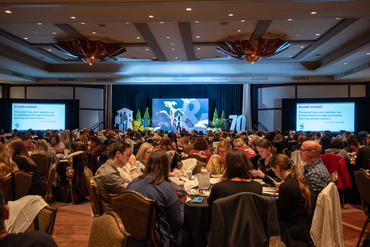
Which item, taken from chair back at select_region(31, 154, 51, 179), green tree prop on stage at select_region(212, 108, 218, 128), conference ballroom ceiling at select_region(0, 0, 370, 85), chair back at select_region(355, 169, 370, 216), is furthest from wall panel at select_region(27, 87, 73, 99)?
chair back at select_region(355, 169, 370, 216)

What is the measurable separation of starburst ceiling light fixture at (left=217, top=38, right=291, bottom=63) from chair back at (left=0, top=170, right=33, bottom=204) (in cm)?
864

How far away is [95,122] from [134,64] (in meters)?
6.67

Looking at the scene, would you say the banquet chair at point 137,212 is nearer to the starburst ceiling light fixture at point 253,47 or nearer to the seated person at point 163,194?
the seated person at point 163,194

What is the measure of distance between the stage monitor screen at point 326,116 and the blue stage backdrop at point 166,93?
247 inches

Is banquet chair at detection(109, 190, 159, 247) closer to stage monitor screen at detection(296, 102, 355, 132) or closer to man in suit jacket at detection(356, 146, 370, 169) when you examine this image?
man in suit jacket at detection(356, 146, 370, 169)

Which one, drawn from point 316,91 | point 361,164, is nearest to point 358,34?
point 361,164

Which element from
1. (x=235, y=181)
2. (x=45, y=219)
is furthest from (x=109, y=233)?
(x=235, y=181)

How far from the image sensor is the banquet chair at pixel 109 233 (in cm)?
157

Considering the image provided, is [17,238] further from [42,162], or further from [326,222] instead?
[42,162]

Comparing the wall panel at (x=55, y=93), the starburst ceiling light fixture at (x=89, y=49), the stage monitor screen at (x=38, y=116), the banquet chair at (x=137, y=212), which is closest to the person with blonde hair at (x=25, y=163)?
the banquet chair at (x=137, y=212)

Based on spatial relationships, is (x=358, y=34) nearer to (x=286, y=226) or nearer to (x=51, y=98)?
(x=286, y=226)

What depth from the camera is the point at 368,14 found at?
6.38 m

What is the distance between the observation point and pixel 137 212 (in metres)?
2.36

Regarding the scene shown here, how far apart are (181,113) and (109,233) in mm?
19832
